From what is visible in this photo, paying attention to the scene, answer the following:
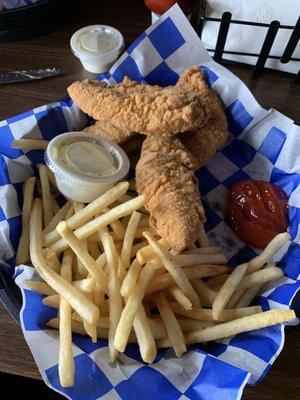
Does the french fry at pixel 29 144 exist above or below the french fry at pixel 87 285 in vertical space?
above

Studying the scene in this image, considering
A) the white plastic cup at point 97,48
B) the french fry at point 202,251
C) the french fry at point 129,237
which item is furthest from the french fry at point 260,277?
the white plastic cup at point 97,48

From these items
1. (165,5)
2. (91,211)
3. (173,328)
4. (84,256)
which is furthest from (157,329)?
(165,5)

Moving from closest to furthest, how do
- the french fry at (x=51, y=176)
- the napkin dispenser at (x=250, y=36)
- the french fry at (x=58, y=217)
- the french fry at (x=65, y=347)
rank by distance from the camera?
1. the french fry at (x=65, y=347)
2. the french fry at (x=58, y=217)
3. the french fry at (x=51, y=176)
4. the napkin dispenser at (x=250, y=36)

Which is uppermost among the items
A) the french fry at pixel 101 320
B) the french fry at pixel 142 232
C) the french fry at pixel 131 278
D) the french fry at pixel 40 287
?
the french fry at pixel 131 278

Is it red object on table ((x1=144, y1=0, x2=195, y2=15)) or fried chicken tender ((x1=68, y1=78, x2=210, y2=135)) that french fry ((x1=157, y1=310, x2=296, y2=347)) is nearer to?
fried chicken tender ((x1=68, y1=78, x2=210, y2=135))

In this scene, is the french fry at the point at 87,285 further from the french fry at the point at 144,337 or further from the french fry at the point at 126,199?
the french fry at the point at 126,199

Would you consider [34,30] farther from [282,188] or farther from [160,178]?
[282,188]

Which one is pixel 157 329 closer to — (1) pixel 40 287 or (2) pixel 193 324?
(2) pixel 193 324
